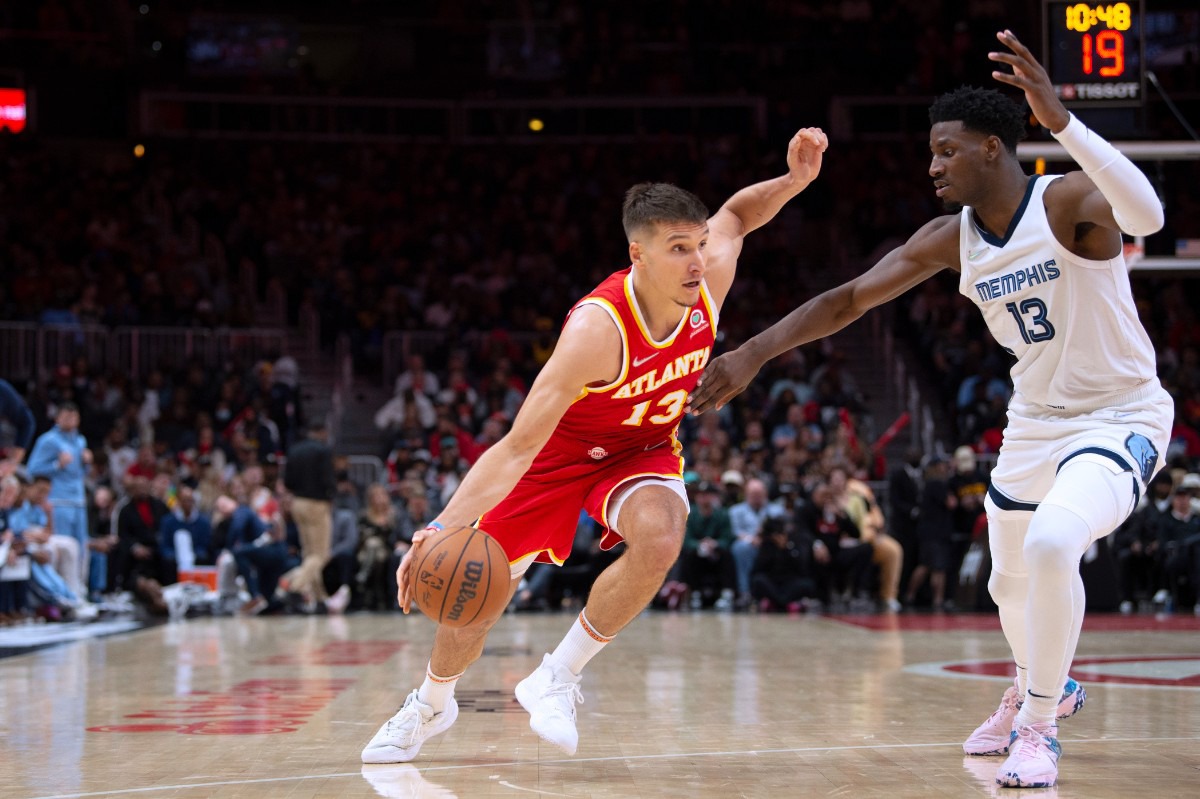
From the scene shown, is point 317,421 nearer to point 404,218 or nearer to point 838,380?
point 838,380

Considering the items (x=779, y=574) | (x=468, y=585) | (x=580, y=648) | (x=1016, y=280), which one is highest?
(x=1016, y=280)

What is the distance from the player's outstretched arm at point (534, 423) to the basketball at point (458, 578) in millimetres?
40

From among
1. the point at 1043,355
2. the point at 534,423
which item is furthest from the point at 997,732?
the point at 534,423

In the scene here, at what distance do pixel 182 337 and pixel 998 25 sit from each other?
50.4 feet

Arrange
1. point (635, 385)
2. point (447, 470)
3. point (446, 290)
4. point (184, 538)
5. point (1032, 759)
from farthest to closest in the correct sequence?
1. point (446, 290)
2. point (447, 470)
3. point (184, 538)
4. point (635, 385)
5. point (1032, 759)

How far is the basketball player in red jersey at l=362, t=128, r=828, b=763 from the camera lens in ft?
15.6

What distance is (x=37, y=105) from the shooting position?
2456 cm

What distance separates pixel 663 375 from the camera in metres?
4.94

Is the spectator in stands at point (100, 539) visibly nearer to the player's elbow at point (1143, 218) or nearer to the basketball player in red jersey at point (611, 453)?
the basketball player in red jersey at point (611, 453)

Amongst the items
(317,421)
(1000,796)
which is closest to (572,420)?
(1000,796)

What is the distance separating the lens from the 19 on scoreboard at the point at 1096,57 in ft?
37.4

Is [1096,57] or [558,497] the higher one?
[1096,57]

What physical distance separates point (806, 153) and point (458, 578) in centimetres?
221

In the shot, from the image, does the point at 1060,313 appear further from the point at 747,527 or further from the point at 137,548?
the point at 137,548
